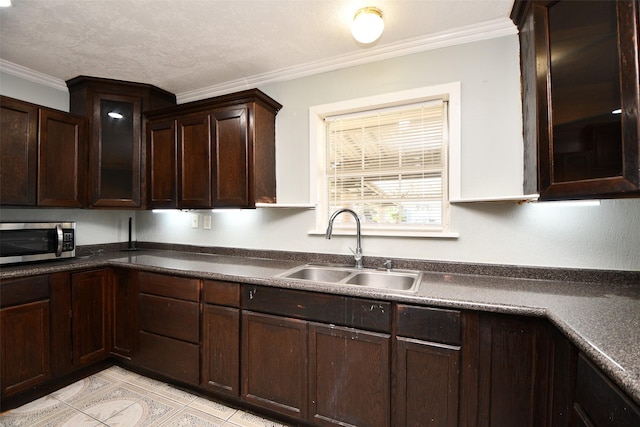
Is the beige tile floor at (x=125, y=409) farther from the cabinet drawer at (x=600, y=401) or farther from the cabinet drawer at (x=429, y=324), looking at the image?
the cabinet drawer at (x=600, y=401)

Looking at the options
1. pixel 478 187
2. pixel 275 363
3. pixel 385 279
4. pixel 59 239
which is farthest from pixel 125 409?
pixel 478 187

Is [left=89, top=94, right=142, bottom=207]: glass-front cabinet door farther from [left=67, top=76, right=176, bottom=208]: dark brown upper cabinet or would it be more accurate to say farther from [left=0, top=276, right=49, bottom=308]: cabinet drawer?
[left=0, top=276, right=49, bottom=308]: cabinet drawer

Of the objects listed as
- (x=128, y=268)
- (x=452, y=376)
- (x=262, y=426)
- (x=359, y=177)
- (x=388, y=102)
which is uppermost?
(x=388, y=102)

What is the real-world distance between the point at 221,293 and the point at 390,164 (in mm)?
1518

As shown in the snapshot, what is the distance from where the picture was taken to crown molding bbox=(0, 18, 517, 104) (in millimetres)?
1827

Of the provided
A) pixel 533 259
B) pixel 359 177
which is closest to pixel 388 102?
pixel 359 177

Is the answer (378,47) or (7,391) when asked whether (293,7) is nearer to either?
(378,47)

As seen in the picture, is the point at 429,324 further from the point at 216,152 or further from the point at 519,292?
the point at 216,152

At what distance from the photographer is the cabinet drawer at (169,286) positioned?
1.99 m

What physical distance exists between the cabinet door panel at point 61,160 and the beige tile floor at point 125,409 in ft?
4.75

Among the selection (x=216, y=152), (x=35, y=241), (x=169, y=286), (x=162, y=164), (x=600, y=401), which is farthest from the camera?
(x=162, y=164)

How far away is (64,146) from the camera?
7.84ft

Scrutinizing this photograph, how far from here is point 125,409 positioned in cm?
191

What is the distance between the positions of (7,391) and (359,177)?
278 cm
